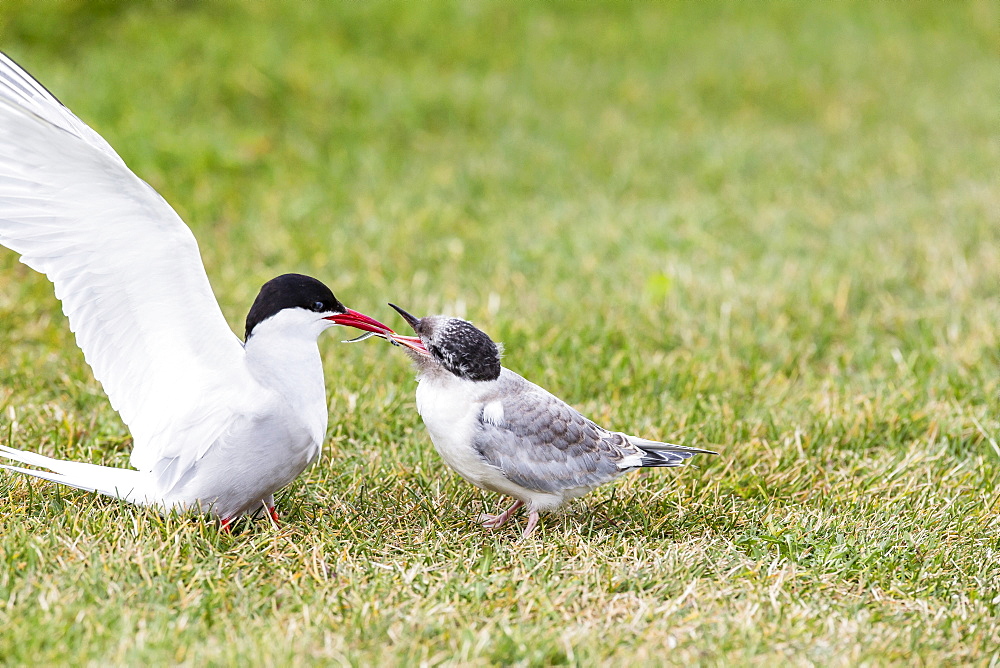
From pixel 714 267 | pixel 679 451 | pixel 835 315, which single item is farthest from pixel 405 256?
pixel 679 451

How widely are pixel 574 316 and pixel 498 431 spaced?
2.05 metres

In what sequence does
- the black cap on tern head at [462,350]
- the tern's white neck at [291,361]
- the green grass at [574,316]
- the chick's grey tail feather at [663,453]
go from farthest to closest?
1. the chick's grey tail feather at [663,453]
2. the black cap on tern head at [462,350]
3. the tern's white neck at [291,361]
4. the green grass at [574,316]

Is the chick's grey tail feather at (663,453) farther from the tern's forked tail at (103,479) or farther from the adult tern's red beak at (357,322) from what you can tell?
the tern's forked tail at (103,479)

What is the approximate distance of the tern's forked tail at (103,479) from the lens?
2.99m

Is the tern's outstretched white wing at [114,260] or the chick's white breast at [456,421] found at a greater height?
the tern's outstretched white wing at [114,260]

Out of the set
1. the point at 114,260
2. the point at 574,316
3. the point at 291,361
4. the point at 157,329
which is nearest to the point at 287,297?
the point at 291,361

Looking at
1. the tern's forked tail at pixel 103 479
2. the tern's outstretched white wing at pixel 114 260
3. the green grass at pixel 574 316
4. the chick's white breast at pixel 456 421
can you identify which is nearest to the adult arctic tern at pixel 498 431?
the chick's white breast at pixel 456 421

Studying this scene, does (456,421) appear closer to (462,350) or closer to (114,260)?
(462,350)

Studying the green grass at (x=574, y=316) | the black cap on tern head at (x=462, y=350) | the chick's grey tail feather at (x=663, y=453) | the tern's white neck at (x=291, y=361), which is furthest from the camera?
the chick's grey tail feather at (x=663, y=453)

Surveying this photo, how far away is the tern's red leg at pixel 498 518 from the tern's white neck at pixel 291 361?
0.61 m

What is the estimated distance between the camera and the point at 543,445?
3109 millimetres

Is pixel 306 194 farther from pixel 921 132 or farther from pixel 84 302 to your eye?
pixel 921 132

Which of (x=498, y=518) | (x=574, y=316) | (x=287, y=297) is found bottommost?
(x=498, y=518)

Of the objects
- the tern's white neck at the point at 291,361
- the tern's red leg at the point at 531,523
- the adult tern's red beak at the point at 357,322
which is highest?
the adult tern's red beak at the point at 357,322
